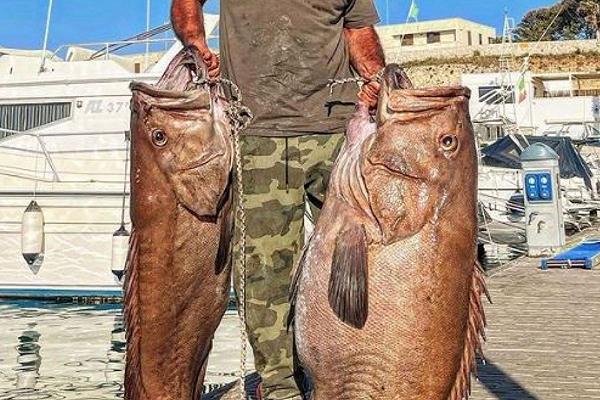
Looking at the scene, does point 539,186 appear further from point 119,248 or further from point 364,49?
point 364,49

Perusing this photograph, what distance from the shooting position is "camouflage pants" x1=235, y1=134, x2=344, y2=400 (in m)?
3.54

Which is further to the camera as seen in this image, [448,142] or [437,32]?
[437,32]

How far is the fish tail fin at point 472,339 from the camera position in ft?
8.93

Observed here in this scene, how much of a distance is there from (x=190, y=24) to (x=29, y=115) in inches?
580

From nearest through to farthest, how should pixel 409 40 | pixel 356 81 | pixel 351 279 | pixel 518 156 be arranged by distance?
pixel 351 279 < pixel 356 81 < pixel 518 156 < pixel 409 40

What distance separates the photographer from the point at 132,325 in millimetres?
2881

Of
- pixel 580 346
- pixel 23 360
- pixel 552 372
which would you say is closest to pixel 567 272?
pixel 580 346

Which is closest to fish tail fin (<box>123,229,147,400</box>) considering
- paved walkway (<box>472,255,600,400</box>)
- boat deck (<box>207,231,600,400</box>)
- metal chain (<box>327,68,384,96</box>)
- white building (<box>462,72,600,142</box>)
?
metal chain (<box>327,68,384,96</box>)

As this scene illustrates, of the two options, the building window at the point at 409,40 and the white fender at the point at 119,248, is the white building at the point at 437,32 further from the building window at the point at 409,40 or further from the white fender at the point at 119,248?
the white fender at the point at 119,248

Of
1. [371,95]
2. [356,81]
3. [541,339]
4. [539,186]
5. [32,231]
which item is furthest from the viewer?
[539,186]

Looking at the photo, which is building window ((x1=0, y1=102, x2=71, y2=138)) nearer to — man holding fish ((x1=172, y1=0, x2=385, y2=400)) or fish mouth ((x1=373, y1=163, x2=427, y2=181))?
man holding fish ((x1=172, y1=0, x2=385, y2=400))

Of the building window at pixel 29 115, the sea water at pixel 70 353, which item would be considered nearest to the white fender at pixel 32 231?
the sea water at pixel 70 353

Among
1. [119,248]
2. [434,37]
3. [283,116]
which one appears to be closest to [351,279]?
[283,116]

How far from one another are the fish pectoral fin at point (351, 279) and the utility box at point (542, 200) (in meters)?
12.4
